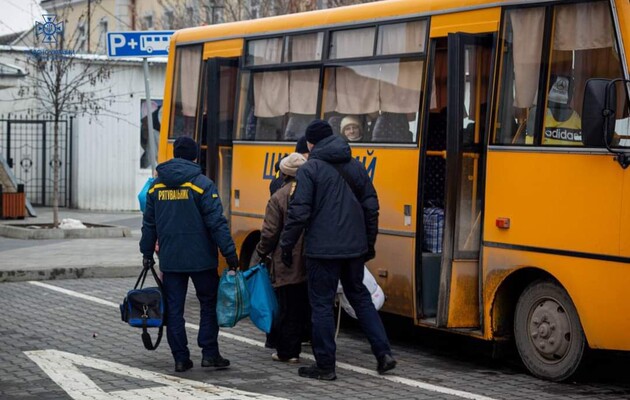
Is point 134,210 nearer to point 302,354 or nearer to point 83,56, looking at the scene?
point 83,56

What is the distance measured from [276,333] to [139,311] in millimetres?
1290

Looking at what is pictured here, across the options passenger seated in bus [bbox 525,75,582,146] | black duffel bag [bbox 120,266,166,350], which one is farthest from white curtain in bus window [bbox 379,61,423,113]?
black duffel bag [bbox 120,266,166,350]

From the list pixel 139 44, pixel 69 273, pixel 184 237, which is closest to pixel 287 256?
pixel 184 237

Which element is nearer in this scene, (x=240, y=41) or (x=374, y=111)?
(x=374, y=111)

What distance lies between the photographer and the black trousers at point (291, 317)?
10398mm

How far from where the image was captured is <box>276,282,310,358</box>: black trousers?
1040 centimetres

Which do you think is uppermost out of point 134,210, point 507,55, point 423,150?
point 507,55

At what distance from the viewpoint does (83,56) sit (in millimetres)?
28562

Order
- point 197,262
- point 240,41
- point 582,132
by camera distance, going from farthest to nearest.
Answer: point 240,41 → point 197,262 → point 582,132

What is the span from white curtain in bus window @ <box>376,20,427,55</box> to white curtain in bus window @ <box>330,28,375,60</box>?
16 centimetres

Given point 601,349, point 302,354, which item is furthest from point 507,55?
point 302,354

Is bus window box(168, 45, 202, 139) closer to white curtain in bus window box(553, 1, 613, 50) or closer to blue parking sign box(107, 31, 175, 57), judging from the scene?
blue parking sign box(107, 31, 175, 57)

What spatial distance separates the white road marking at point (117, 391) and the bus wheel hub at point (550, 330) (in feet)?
6.98

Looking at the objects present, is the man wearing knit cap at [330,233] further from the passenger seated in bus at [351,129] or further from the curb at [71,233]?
the curb at [71,233]
